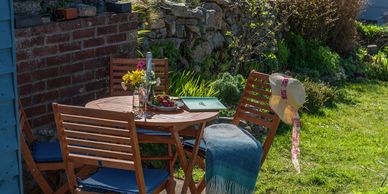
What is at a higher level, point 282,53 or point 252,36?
point 252,36

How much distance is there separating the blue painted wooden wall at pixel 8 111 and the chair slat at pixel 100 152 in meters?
0.57

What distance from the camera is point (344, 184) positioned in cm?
549

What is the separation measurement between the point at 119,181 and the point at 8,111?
1.01 meters

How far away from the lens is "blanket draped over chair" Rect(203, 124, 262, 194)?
3982mm

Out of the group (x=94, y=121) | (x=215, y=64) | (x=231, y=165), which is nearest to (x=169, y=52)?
(x=215, y=64)

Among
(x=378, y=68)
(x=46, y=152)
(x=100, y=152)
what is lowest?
(x=378, y=68)

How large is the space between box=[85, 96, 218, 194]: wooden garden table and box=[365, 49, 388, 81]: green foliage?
644cm

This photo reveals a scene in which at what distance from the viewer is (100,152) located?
3.75m

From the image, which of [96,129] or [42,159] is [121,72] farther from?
[96,129]

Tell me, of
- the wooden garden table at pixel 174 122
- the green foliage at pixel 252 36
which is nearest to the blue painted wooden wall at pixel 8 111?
the wooden garden table at pixel 174 122

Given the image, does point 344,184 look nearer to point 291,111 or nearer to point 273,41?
point 291,111

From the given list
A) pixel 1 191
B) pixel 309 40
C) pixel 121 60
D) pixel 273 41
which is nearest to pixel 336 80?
pixel 309 40

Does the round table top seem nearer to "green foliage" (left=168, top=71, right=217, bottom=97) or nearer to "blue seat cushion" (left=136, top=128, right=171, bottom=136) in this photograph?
"blue seat cushion" (left=136, top=128, right=171, bottom=136)

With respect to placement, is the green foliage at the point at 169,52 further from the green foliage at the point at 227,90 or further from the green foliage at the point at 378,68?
the green foliage at the point at 378,68
